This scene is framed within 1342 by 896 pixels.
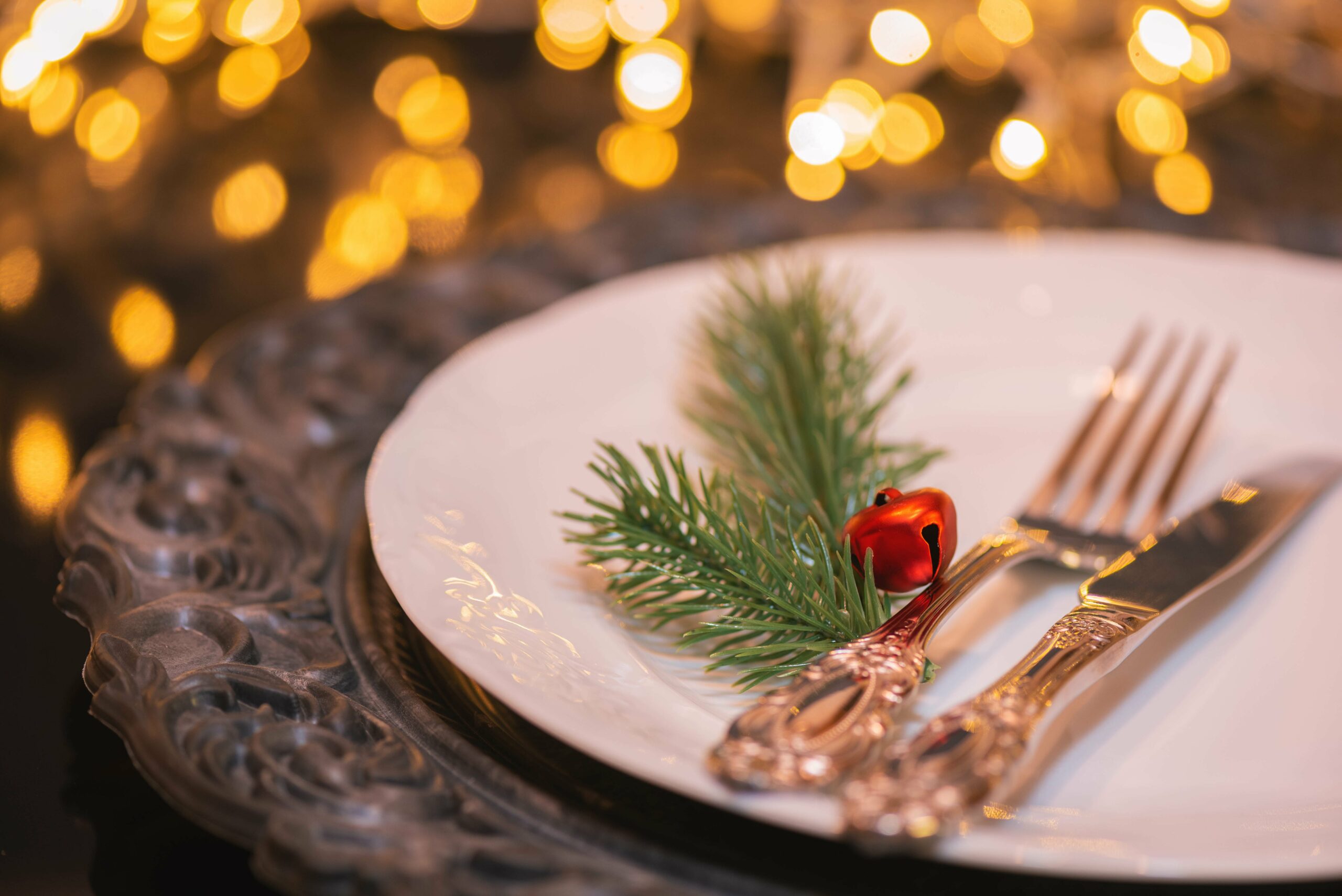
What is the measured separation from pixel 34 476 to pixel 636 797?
0.37 metres

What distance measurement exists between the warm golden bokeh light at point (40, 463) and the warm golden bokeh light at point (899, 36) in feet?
2.47

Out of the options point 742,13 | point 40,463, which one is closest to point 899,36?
point 742,13

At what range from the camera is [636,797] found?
0.31 m

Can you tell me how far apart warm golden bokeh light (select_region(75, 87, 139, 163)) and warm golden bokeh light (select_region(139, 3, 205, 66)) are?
2.3 inches

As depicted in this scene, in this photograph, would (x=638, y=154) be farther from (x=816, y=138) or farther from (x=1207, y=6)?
(x=1207, y=6)

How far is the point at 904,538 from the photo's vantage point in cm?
36

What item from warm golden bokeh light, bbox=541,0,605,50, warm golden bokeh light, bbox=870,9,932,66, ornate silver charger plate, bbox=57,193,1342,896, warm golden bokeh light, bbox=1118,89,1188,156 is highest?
warm golden bokeh light, bbox=1118,89,1188,156

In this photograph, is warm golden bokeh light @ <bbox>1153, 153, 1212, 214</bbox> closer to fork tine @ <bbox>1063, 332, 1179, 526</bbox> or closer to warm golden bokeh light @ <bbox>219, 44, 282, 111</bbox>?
fork tine @ <bbox>1063, 332, 1179, 526</bbox>

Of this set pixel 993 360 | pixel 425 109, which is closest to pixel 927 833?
pixel 993 360

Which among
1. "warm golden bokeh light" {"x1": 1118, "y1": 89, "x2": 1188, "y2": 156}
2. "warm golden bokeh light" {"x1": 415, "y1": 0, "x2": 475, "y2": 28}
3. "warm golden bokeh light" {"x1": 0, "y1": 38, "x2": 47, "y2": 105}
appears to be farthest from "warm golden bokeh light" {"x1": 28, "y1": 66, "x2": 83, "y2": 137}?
"warm golden bokeh light" {"x1": 1118, "y1": 89, "x2": 1188, "y2": 156}

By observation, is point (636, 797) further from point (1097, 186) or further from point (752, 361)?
point (1097, 186)

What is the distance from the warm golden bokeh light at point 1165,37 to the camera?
923 mm

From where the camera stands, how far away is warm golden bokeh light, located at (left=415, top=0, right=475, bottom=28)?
1137 mm

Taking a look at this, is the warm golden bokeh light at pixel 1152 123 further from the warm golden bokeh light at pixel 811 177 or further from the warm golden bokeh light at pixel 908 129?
the warm golden bokeh light at pixel 811 177
